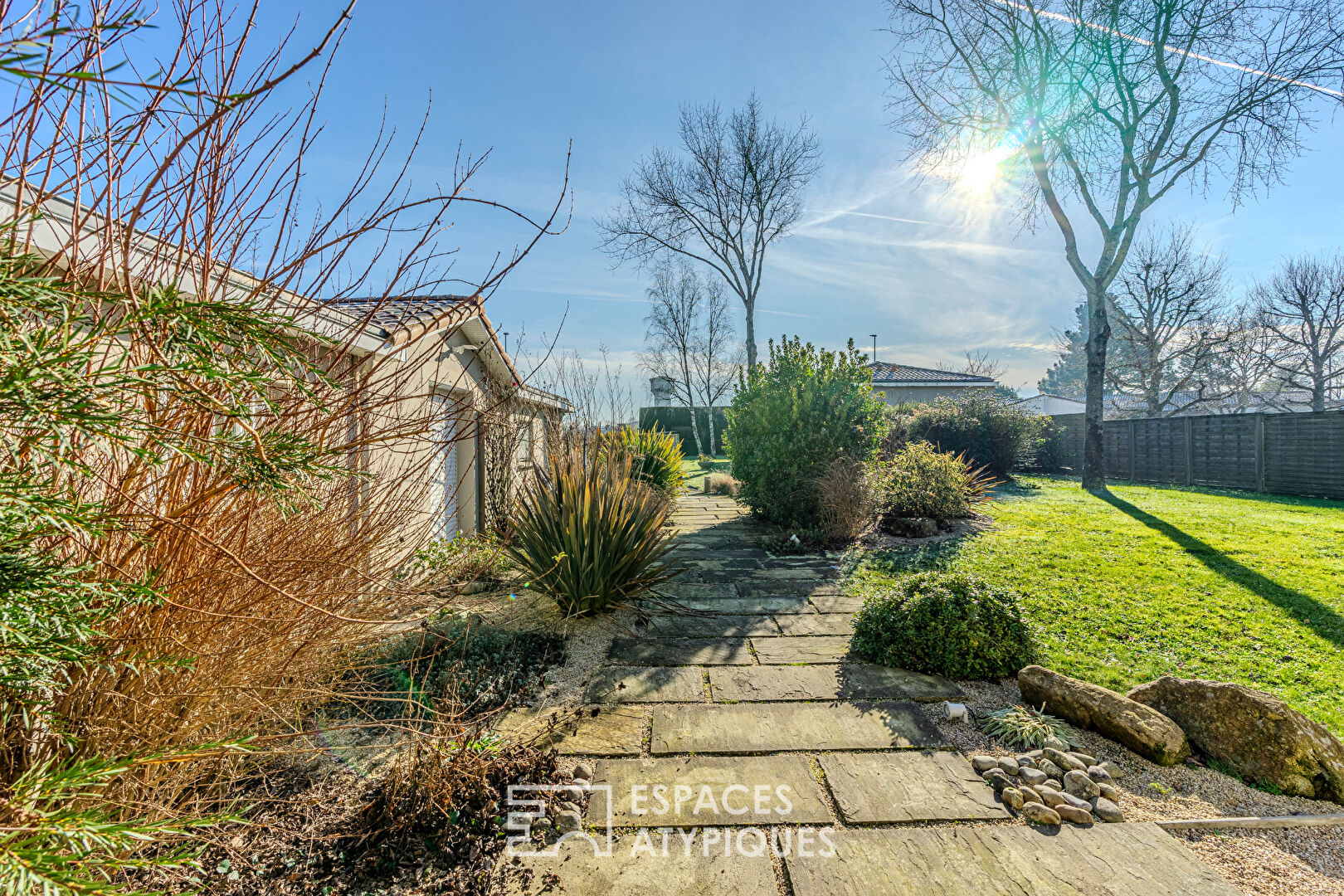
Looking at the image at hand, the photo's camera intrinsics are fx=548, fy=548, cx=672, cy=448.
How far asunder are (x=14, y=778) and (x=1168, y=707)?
475cm

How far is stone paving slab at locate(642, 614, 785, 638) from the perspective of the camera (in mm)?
4496

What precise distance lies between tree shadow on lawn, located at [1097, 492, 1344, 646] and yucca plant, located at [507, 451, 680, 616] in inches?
207

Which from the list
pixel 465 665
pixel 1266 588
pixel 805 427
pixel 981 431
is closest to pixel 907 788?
pixel 465 665

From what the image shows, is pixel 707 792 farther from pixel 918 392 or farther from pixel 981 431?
pixel 918 392

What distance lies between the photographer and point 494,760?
2.41m

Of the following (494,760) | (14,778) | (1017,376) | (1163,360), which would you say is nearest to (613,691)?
(494,760)

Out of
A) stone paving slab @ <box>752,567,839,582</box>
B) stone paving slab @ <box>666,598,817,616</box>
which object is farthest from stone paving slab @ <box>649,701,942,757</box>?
stone paving slab @ <box>752,567,839,582</box>

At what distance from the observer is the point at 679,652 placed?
4.12 metres

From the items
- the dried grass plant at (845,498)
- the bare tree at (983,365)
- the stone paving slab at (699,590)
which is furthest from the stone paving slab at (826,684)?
the bare tree at (983,365)

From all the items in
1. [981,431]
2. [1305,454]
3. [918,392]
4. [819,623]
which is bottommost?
[819,623]

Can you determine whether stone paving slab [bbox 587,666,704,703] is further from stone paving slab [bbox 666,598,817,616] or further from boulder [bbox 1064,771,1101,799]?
boulder [bbox 1064,771,1101,799]

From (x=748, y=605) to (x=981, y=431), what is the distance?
1176 cm

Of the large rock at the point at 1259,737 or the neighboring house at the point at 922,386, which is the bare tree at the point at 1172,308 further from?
the large rock at the point at 1259,737

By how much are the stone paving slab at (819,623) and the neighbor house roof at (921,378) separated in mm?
21617
